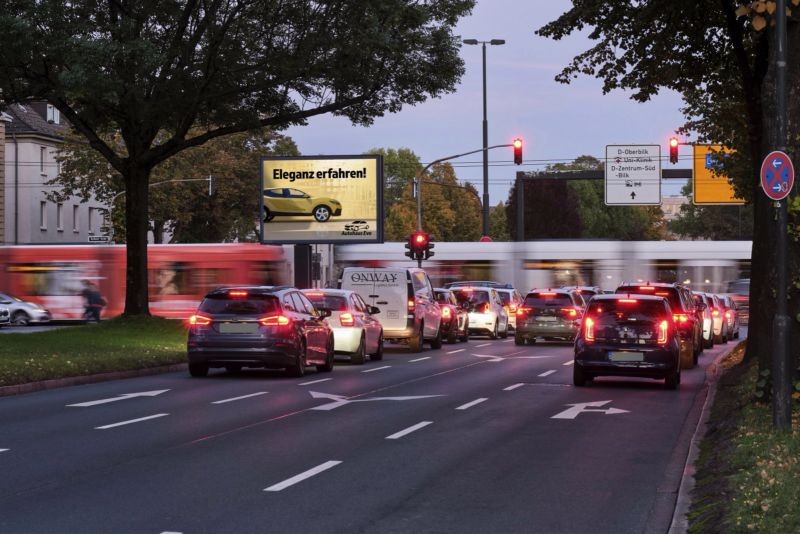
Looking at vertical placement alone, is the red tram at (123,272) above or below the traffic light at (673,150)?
below

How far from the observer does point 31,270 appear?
55.6 m

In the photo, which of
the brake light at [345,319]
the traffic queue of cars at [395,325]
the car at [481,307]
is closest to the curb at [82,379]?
the traffic queue of cars at [395,325]

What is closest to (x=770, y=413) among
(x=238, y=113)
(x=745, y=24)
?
(x=745, y=24)

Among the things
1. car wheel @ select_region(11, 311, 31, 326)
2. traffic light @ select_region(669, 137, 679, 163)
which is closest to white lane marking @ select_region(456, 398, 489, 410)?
traffic light @ select_region(669, 137, 679, 163)

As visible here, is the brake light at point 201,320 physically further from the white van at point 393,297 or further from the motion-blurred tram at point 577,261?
the motion-blurred tram at point 577,261

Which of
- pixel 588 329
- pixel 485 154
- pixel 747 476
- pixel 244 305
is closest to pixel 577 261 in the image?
pixel 485 154

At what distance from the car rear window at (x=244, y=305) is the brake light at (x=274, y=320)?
0.39 ft

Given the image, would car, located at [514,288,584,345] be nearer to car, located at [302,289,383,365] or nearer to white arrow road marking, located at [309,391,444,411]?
car, located at [302,289,383,365]

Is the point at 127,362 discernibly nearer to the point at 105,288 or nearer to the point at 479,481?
the point at 479,481

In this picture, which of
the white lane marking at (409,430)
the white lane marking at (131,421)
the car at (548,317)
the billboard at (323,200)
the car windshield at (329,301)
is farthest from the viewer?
the billboard at (323,200)

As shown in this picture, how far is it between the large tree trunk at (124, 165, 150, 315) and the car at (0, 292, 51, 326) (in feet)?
61.3

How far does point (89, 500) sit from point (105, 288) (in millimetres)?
46465

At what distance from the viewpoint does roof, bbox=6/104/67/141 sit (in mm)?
78125

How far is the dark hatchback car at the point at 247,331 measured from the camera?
2309 cm
